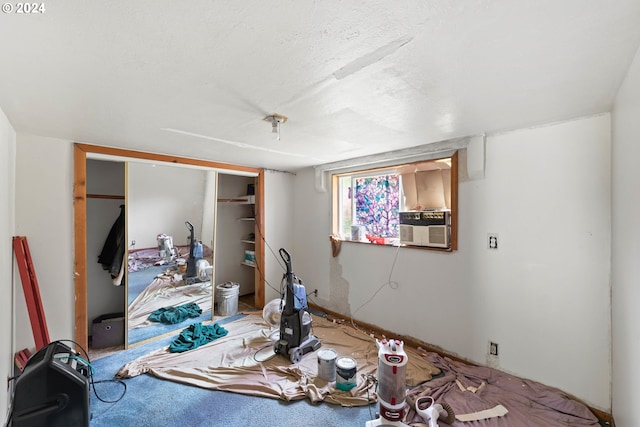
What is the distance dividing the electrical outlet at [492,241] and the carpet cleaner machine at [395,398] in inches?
47.7

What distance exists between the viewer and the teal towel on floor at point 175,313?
3.15m

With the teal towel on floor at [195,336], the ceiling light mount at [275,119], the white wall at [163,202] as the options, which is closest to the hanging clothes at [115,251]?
the white wall at [163,202]

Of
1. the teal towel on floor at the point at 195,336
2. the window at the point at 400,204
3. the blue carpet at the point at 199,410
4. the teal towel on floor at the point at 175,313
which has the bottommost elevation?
the blue carpet at the point at 199,410

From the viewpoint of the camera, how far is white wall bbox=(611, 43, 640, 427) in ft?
3.78

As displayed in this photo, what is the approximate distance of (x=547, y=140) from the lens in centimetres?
197

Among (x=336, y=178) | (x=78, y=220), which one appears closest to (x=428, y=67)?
(x=336, y=178)

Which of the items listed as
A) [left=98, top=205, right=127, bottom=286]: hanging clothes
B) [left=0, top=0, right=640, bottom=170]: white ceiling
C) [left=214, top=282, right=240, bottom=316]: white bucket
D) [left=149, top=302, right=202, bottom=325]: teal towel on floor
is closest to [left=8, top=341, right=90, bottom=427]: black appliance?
[left=0, top=0, right=640, bottom=170]: white ceiling

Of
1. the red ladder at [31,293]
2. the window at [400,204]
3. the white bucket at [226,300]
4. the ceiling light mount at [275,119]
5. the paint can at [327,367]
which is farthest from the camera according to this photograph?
the white bucket at [226,300]

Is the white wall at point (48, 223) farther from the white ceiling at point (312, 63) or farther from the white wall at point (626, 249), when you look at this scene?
the white wall at point (626, 249)

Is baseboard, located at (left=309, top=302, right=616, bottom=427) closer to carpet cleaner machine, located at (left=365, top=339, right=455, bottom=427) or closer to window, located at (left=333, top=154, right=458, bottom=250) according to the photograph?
carpet cleaner machine, located at (left=365, top=339, right=455, bottom=427)

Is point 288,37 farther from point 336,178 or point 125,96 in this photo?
point 336,178

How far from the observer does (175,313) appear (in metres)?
3.25

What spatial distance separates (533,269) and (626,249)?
751 millimetres

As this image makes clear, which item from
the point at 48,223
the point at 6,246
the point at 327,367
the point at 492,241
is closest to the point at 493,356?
the point at 492,241
